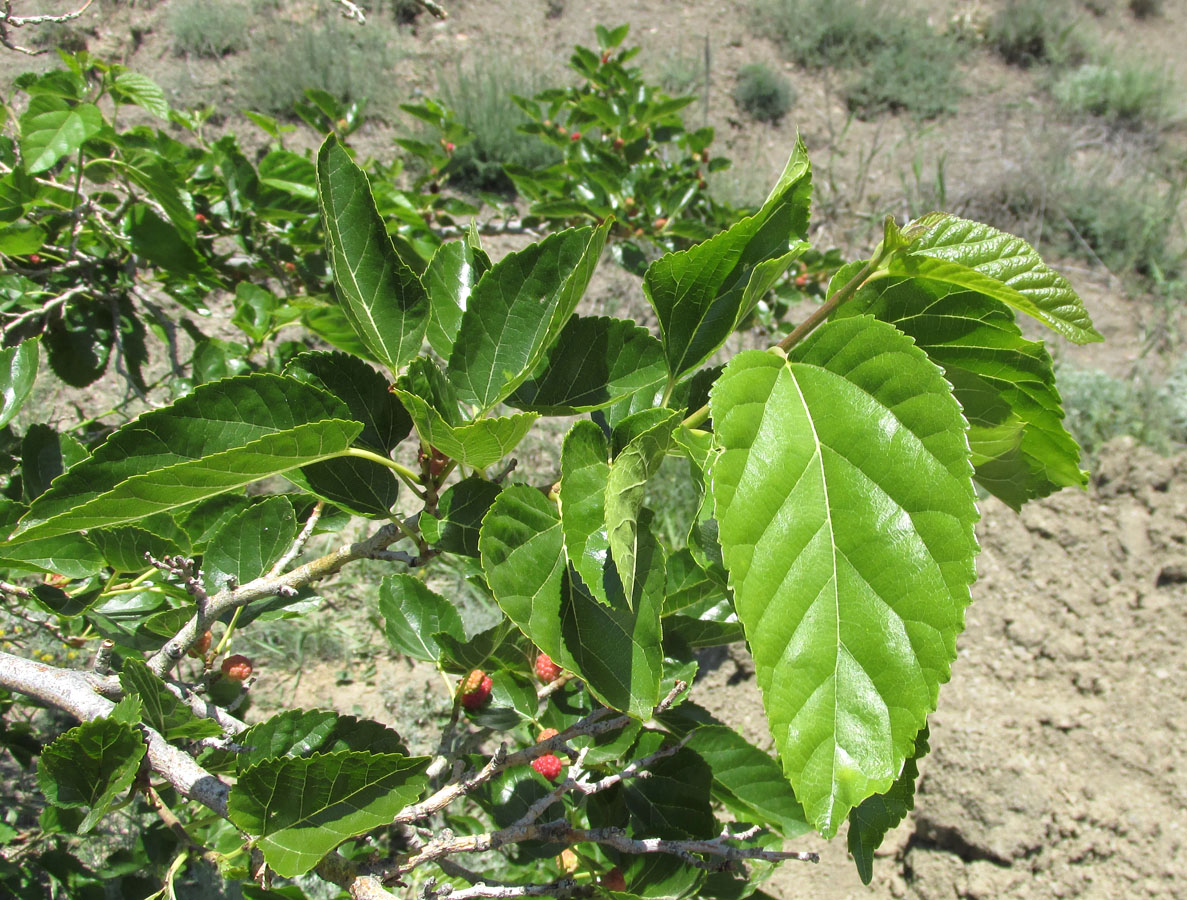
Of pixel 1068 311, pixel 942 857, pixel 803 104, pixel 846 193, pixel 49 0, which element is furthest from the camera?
pixel 803 104

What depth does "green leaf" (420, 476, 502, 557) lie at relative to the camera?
0.72 m

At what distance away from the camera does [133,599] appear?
3.67ft

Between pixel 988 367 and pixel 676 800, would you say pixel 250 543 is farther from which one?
pixel 988 367

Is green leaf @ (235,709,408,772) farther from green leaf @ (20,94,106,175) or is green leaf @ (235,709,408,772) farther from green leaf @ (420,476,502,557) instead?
green leaf @ (20,94,106,175)

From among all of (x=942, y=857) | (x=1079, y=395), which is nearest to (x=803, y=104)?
(x=1079, y=395)

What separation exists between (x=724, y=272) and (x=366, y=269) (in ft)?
1.09

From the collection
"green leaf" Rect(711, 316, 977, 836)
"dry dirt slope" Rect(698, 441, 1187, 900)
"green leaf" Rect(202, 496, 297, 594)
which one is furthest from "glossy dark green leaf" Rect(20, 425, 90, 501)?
"dry dirt slope" Rect(698, 441, 1187, 900)

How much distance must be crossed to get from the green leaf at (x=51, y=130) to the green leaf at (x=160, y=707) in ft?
3.69

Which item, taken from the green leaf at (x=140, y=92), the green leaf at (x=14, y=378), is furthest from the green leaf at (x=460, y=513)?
the green leaf at (x=140, y=92)

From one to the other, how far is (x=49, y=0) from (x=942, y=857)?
697 cm

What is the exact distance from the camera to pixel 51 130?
149 centimetres

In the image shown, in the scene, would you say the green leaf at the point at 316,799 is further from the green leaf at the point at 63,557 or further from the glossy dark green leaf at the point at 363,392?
the green leaf at the point at 63,557

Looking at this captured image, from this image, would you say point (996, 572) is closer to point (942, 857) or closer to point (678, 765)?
point (942, 857)

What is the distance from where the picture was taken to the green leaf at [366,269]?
70 centimetres
